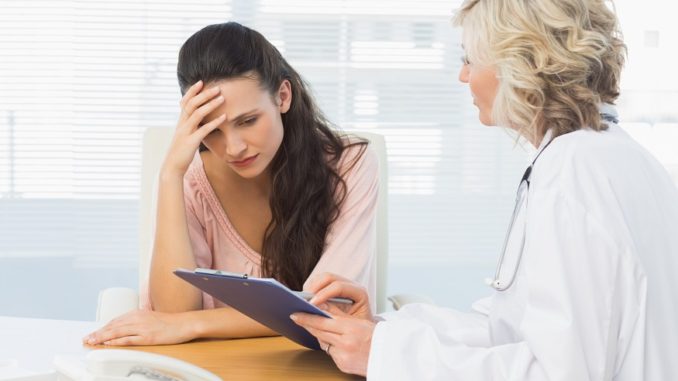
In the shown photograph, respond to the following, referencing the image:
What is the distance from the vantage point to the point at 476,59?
1.40 m

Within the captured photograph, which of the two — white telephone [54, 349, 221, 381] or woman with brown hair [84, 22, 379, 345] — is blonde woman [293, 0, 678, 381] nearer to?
white telephone [54, 349, 221, 381]

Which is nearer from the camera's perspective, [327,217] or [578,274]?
[578,274]

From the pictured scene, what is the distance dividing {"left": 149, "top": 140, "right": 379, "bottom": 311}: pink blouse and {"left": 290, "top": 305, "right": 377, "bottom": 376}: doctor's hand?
1.69ft

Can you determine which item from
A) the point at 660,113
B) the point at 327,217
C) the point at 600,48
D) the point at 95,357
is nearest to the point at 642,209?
the point at 600,48

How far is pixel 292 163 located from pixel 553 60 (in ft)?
2.90

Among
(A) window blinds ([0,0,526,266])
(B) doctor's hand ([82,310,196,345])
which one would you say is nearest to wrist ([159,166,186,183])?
(B) doctor's hand ([82,310,196,345])

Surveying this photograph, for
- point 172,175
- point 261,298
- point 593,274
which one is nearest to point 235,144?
point 172,175

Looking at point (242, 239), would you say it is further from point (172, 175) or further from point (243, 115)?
point (243, 115)

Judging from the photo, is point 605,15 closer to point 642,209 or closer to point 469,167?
point 642,209

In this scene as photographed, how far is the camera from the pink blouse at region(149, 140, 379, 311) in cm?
197

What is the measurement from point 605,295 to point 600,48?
376 mm

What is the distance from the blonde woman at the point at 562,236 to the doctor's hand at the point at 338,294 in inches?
5.1

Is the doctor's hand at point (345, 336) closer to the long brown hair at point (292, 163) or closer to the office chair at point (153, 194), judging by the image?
the long brown hair at point (292, 163)

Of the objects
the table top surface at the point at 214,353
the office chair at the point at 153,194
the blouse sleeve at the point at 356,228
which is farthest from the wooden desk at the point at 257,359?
the office chair at the point at 153,194
